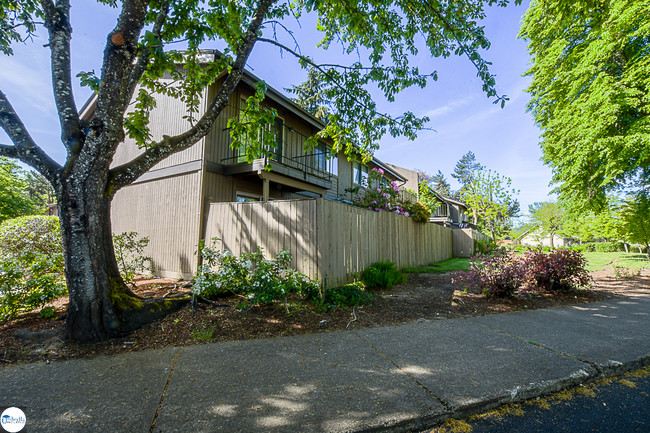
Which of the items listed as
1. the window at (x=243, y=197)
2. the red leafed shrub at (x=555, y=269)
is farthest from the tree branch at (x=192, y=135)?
the red leafed shrub at (x=555, y=269)

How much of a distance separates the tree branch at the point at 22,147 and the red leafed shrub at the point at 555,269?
27.2 feet

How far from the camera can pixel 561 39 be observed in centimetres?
1223

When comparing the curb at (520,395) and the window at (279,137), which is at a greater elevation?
the window at (279,137)

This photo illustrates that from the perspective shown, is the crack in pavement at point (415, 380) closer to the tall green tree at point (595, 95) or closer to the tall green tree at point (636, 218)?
the tall green tree at point (595, 95)

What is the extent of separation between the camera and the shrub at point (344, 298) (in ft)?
16.2

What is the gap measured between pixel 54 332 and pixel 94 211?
159 cm

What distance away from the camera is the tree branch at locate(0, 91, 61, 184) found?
3.53 meters

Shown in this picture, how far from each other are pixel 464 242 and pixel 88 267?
18.4m

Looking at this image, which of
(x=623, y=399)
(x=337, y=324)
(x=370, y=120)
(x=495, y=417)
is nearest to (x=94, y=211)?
(x=337, y=324)

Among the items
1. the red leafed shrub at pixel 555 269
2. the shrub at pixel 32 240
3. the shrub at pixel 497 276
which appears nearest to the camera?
the shrub at pixel 497 276

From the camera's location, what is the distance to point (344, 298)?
16.5ft

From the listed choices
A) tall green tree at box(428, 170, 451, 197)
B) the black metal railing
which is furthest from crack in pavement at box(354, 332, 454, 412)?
tall green tree at box(428, 170, 451, 197)

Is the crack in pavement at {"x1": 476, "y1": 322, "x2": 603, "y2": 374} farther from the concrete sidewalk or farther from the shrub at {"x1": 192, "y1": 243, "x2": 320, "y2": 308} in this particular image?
the shrub at {"x1": 192, "y1": 243, "x2": 320, "y2": 308}

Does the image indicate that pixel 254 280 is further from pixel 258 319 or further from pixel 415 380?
pixel 415 380
